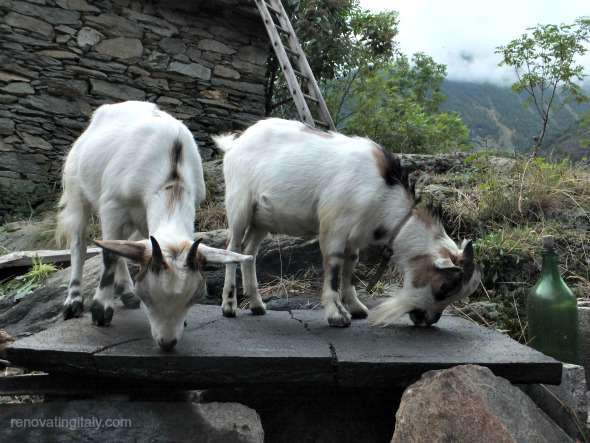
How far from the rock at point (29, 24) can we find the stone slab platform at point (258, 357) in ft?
21.0

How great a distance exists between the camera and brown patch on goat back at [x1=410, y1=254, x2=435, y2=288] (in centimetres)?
328

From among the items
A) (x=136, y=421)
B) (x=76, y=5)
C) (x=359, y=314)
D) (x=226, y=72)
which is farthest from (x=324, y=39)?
(x=136, y=421)

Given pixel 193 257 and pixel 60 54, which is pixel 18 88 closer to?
pixel 60 54

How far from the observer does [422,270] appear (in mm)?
3312

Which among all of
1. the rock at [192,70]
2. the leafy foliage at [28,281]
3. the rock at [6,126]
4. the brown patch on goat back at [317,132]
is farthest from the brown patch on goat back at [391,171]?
the rock at [6,126]

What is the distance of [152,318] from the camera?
8.43ft

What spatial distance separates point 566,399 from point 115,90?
7.52m

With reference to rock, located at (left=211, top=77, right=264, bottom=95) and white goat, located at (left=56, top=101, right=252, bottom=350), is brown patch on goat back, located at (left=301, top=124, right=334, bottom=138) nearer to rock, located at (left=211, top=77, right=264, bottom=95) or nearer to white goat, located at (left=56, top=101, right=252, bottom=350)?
white goat, located at (left=56, top=101, right=252, bottom=350)

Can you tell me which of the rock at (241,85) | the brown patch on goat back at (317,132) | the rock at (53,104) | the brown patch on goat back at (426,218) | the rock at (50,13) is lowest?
the rock at (53,104)

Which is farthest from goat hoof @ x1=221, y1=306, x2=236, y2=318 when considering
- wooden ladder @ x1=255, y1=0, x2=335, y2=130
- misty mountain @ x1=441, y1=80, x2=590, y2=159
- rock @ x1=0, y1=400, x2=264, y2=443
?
misty mountain @ x1=441, y1=80, x2=590, y2=159

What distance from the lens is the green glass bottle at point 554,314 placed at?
3.44 m

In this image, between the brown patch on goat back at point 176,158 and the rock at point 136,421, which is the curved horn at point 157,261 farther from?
the brown patch on goat back at point 176,158

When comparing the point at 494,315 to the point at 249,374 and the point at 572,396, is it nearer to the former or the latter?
the point at 572,396

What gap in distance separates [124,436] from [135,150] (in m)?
1.58
